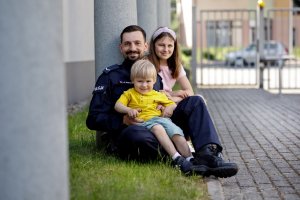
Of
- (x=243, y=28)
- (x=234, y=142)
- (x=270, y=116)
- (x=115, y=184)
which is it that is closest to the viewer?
(x=115, y=184)

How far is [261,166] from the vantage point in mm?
6730

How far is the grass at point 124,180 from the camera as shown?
5000 mm

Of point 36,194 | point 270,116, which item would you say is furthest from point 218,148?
point 270,116

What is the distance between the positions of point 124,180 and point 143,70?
3.95ft

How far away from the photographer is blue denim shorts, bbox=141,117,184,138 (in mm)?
6293

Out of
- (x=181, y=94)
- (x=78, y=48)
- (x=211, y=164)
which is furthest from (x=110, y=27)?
(x=78, y=48)

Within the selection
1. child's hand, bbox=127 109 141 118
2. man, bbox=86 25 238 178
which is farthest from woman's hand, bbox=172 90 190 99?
child's hand, bbox=127 109 141 118

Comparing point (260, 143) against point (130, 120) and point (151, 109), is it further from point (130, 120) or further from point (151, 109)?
point (130, 120)

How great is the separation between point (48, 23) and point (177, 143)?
3.03 meters

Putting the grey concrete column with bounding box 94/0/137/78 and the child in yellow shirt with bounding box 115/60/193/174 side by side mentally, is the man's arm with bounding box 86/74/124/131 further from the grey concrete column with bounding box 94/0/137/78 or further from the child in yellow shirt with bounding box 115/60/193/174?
the grey concrete column with bounding box 94/0/137/78

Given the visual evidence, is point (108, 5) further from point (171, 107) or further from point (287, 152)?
point (287, 152)

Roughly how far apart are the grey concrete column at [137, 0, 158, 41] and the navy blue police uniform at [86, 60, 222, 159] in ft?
14.0

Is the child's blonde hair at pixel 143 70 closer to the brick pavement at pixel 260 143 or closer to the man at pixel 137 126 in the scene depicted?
the man at pixel 137 126

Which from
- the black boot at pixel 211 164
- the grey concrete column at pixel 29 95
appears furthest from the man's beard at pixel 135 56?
the grey concrete column at pixel 29 95
